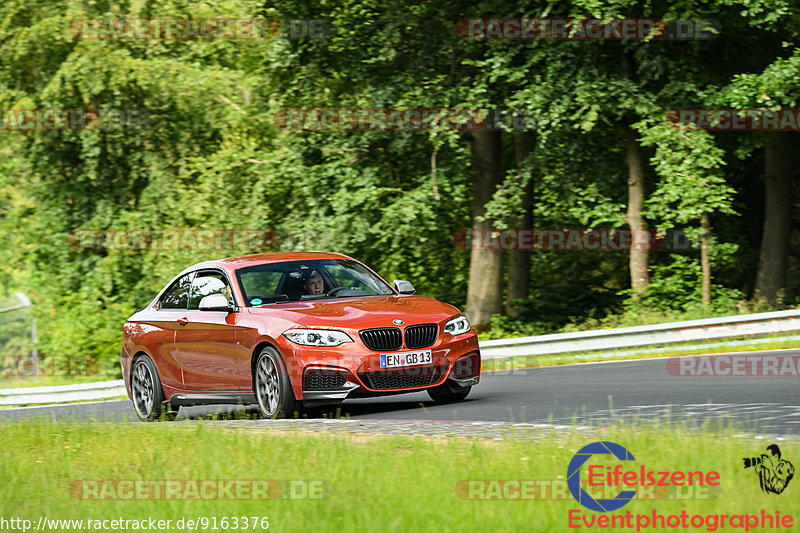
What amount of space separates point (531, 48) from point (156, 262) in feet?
41.4

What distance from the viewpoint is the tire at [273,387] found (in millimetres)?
10367

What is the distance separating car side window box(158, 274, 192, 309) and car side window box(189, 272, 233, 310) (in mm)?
138

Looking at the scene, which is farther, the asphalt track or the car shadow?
the car shadow

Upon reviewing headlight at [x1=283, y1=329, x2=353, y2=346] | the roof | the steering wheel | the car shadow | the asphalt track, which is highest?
the roof

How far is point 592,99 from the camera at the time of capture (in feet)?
71.5

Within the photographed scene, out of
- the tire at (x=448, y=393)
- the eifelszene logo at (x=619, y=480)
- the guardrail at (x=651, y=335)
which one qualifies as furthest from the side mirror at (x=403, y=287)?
the guardrail at (x=651, y=335)

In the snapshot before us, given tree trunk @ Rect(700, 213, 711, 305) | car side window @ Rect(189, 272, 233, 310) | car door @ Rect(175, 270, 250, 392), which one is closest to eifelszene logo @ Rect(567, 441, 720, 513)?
car door @ Rect(175, 270, 250, 392)

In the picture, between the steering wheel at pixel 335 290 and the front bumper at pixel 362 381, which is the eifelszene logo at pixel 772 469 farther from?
the steering wheel at pixel 335 290

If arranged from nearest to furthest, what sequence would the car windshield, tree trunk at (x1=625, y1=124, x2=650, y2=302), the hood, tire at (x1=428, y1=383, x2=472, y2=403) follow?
1. the hood
2. tire at (x1=428, y1=383, x2=472, y2=403)
3. the car windshield
4. tree trunk at (x1=625, y1=124, x2=650, y2=302)

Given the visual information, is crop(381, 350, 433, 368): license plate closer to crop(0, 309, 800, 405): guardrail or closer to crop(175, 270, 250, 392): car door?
crop(175, 270, 250, 392): car door

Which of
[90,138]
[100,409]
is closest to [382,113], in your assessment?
[90,138]

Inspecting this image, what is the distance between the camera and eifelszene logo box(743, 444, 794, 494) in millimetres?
6004

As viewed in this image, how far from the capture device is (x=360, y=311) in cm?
1062

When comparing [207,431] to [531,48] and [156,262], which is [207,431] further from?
[156,262]
